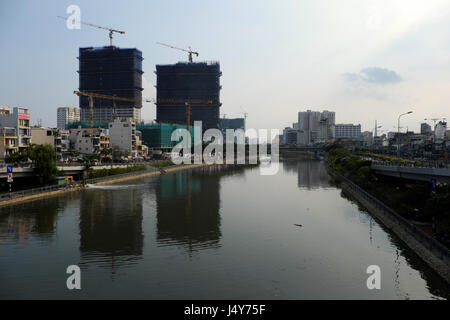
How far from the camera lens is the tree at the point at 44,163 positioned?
3559 centimetres

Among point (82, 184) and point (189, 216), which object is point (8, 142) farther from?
point (189, 216)

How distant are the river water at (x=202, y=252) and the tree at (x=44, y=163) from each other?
5282 mm

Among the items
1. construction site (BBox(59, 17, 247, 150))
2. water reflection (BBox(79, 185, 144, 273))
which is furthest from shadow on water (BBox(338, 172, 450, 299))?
construction site (BBox(59, 17, 247, 150))

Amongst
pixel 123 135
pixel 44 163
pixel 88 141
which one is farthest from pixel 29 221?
pixel 123 135

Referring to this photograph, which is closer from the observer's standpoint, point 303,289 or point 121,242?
point 303,289

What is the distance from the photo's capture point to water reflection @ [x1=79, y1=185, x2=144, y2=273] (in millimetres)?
17031

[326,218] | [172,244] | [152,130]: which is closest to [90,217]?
[172,244]

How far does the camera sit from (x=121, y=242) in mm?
19375

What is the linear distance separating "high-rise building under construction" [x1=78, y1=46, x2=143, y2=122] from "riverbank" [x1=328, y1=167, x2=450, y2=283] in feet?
460

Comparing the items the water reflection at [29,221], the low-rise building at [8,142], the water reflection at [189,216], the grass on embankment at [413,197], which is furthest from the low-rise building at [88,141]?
the grass on embankment at [413,197]

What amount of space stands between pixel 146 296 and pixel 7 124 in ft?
138

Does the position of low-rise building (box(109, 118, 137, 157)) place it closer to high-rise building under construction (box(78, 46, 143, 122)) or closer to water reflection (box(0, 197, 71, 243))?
water reflection (box(0, 197, 71, 243))
